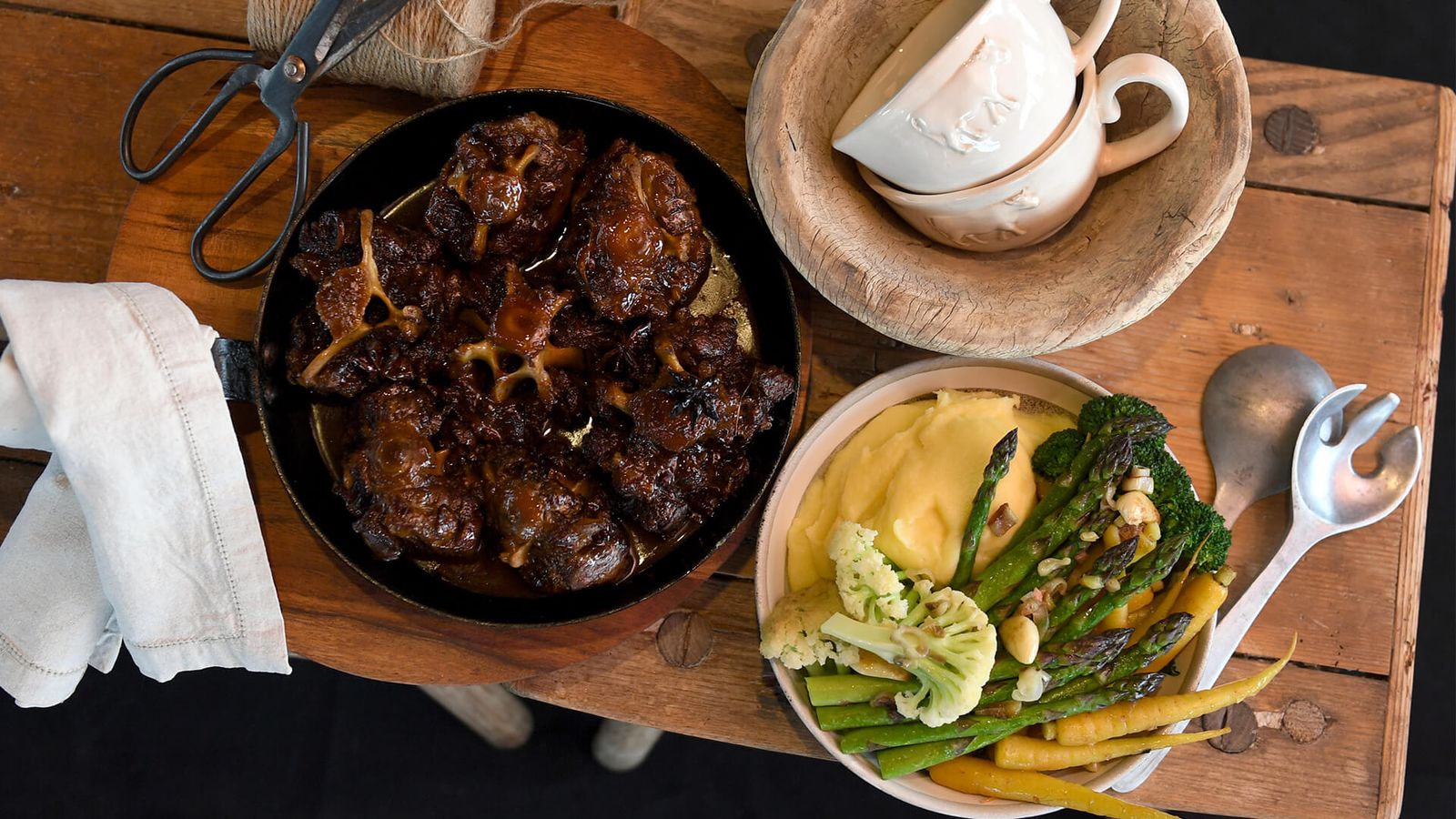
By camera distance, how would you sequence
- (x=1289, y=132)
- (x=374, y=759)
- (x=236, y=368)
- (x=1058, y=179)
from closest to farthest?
(x=1058, y=179), (x=236, y=368), (x=1289, y=132), (x=374, y=759)

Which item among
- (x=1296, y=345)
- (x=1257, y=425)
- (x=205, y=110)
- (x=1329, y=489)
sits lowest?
(x=1329, y=489)

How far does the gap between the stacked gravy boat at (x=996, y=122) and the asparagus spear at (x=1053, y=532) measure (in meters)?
0.51

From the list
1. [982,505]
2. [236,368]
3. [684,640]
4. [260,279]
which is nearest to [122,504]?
[236,368]

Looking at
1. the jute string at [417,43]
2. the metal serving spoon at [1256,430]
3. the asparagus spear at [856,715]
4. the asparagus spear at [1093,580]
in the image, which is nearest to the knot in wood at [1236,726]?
the metal serving spoon at [1256,430]

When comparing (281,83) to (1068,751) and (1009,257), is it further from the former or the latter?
(1068,751)

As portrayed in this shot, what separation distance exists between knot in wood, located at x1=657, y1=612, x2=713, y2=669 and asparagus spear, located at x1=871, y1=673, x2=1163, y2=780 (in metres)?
0.52

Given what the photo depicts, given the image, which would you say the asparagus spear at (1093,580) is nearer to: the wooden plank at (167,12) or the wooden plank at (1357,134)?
the wooden plank at (1357,134)

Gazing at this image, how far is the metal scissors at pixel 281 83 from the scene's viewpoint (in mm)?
2184

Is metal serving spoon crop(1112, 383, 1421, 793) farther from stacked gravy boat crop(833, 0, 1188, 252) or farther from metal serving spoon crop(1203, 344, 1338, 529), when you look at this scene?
stacked gravy boat crop(833, 0, 1188, 252)

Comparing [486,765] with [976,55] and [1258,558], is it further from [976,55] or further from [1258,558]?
[976,55]

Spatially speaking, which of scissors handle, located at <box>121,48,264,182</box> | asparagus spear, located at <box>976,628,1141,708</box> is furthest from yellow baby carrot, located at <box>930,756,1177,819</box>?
scissors handle, located at <box>121,48,264,182</box>

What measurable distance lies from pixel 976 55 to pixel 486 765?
3.17m

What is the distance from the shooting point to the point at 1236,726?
8.42 ft

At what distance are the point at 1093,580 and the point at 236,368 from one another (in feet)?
6.64
